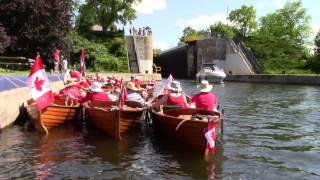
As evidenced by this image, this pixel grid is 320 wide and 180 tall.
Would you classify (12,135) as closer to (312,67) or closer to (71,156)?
(71,156)

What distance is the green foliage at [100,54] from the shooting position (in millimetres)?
57094

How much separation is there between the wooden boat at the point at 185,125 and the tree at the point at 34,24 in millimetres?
21913

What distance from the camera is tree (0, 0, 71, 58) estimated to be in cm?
3556

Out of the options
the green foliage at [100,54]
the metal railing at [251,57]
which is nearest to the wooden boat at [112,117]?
the green foliage at [100,54]

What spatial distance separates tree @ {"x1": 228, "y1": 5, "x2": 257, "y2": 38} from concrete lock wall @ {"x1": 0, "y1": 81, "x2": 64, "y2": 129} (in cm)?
7387

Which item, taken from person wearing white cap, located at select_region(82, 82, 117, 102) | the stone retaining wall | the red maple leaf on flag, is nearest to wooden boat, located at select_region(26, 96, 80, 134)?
person wearing white cap, located at select_region(82, 82, 117, 102)

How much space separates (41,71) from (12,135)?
250 cm

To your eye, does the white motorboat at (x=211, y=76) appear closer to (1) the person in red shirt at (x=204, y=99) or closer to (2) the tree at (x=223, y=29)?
(2) the tree at (x=223, y=29)

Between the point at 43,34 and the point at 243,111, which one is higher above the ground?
the point at 43,34

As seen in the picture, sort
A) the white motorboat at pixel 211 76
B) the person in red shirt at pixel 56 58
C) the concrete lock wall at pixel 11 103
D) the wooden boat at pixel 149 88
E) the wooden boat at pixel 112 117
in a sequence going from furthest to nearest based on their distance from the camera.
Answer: the white motorboat at pixel 211 76
the person in red shirt at pixel 56 58
the wooden boat at pixel 149 88
the concrete lock wall at pixel 11 103
the wooden boat at pixel 112 117

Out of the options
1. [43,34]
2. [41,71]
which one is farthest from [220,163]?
[43,34]

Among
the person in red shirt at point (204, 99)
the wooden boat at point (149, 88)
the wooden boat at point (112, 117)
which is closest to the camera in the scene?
the person in red shirt at point (204, 99)

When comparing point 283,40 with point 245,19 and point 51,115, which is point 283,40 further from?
point 51,115

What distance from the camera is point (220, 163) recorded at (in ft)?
43.6
